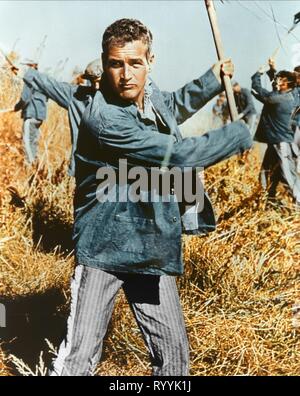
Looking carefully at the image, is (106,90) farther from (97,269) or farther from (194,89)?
(97,269)

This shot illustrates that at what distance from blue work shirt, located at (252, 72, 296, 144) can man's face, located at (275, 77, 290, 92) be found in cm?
3

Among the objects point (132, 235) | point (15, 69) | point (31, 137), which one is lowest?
point (132, 235)

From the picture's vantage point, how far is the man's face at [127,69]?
163cm

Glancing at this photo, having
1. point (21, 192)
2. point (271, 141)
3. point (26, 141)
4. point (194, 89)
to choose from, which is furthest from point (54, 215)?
point (271, 141)

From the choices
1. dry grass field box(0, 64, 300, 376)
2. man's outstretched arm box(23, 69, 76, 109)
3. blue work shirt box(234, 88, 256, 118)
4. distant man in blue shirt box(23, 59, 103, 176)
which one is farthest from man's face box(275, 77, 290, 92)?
man's outstretched arm box(23, 69, 76, 109)

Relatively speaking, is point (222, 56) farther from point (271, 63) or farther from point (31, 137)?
point (31, 137)

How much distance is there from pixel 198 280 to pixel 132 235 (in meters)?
0.87

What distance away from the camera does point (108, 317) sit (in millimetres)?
1664

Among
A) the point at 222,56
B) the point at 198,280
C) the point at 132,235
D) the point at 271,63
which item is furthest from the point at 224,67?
the point at 198,280

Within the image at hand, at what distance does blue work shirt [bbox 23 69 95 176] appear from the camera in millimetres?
2701

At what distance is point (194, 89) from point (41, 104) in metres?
1.58

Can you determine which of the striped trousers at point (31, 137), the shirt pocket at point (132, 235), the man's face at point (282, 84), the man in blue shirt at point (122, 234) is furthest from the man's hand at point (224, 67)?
the striped trousers at point (31, 137)

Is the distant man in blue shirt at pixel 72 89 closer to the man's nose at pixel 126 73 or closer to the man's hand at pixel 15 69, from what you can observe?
the man's hand at pixel 15 69

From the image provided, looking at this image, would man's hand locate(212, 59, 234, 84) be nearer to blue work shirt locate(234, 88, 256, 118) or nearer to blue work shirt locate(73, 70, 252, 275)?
blue work shirt locate(73, 70, 252, 275)
